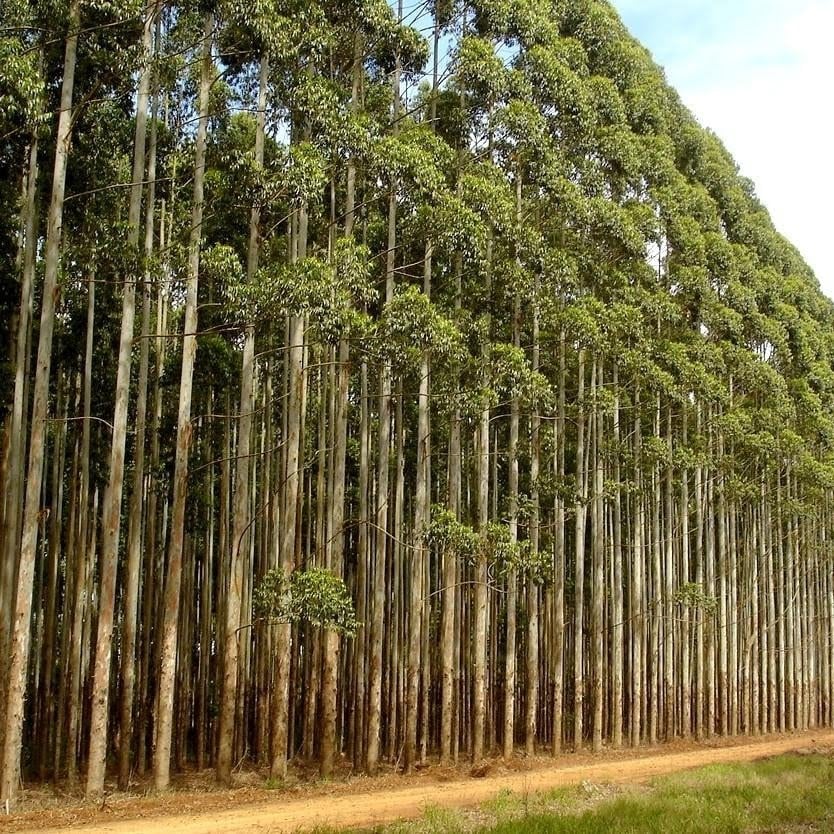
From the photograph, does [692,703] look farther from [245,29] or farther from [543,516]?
[245,29]

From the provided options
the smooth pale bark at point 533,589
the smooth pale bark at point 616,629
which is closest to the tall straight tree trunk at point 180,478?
the smooth pale bark at point 533,589

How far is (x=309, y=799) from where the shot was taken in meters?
14.0

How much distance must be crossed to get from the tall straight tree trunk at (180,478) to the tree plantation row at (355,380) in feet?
0.21

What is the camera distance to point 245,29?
15344 mm

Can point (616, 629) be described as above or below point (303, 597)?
below

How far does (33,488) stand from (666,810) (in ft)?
26.7

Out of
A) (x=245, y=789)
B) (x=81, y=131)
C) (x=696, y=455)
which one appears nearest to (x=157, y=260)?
(x=81, y=131)

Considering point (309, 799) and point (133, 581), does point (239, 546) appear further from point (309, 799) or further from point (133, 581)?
point (309, 799)

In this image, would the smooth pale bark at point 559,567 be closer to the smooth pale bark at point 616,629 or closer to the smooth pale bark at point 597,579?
the smooth pale bark at point 597,579

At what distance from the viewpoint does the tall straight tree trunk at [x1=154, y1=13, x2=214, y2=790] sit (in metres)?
14.2

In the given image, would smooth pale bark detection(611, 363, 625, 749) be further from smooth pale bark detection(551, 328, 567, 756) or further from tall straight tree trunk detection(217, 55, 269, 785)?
tall straight tree trunk detection(217, 55, 269, 785)

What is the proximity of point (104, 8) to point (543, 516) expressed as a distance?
1449cm

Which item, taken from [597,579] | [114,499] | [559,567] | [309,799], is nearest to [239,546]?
[114,499]

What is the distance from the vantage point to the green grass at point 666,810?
11.0 m
